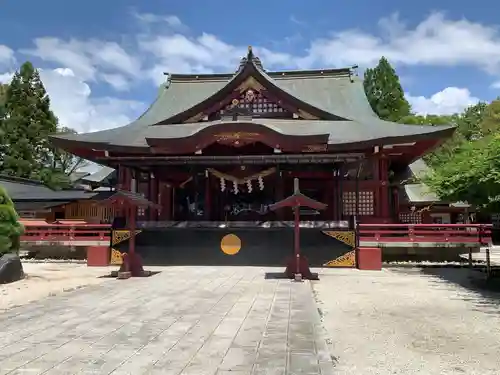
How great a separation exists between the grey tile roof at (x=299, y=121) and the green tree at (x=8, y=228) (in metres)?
6.05

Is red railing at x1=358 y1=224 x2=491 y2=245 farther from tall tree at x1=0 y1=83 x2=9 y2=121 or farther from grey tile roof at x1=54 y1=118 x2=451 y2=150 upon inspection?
tall tree at x1=0 y1=83 x2=9 y2=121

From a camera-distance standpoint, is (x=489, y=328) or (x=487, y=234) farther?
(x=487, y=234)

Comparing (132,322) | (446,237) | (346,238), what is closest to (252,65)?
(346,238)

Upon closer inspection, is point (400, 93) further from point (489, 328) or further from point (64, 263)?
point (489, 328)

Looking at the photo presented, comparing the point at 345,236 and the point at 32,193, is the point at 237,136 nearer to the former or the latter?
the point at 345,236

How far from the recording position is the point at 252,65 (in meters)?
20.0

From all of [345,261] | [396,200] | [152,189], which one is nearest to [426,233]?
[345,261]

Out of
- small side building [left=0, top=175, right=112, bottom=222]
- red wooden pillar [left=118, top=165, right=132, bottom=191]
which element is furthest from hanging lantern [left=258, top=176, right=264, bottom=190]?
small side building [left=0, top=175, right=112, bottom=222]

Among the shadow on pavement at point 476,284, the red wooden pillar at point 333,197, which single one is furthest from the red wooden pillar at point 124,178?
the shadow on pavement at point 476,284

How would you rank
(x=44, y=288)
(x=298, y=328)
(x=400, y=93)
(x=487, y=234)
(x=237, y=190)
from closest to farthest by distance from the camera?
(x=298, y=328) < (x=44, y=288) < (x=487, y=234) < (x=237, y=190) < (x=400, y=93)

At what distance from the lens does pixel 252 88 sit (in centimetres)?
2073

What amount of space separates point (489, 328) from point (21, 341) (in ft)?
23.3

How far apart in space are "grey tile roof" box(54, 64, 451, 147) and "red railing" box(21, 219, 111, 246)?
3.57 meters

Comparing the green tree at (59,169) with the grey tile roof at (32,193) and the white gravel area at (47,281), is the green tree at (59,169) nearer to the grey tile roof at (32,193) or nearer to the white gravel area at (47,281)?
the grey tile roof at (32,193)
